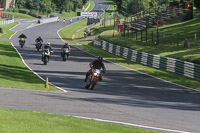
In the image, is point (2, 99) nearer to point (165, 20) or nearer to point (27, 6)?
point (165, 20)

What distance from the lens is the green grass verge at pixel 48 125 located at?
11.2 metres

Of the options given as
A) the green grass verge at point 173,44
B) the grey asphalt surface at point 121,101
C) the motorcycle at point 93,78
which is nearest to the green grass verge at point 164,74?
the grey asphalt surface at point 121,101

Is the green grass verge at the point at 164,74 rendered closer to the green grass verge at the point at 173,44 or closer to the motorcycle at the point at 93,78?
the green grass verge at the point at 173,44

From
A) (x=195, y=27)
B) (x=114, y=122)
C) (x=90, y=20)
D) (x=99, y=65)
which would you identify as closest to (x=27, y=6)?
(x=90, y=20)

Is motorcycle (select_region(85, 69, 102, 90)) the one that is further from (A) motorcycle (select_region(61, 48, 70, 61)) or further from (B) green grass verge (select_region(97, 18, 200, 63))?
(A) motorcycle (select_region(61, 48, 70, 61))

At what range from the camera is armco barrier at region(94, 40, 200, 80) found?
105 ft

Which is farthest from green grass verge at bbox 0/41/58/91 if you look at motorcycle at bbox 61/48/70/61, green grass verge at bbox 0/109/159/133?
green grass verge at bbox 0/109/159/133

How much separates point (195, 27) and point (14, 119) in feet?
152

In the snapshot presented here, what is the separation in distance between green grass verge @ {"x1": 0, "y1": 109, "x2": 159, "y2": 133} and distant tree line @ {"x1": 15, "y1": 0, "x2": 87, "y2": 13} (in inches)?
5674

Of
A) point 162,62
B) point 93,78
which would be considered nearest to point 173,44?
point 162,62

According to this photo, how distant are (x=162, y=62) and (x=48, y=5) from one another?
127 meters

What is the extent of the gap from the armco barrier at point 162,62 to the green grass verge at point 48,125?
63.2ft

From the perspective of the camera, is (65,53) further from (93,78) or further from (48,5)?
(48,5)

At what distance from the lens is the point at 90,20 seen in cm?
11638
